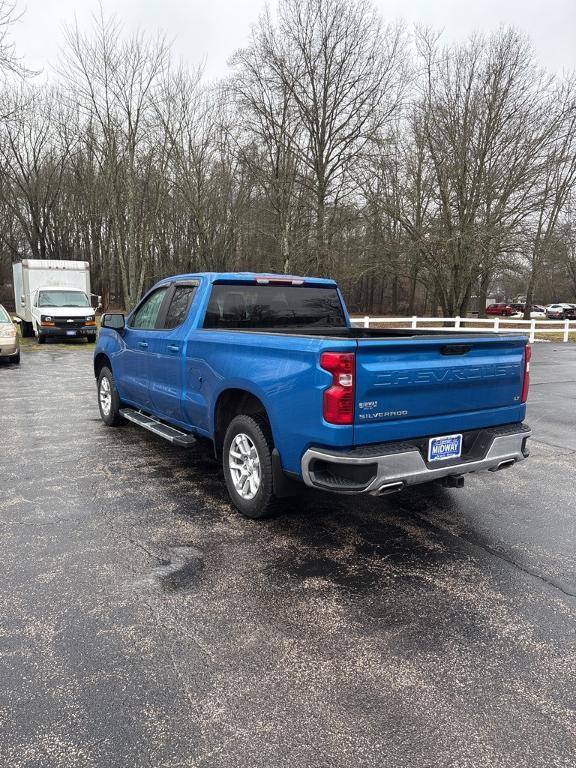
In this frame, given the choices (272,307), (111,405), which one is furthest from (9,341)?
(272,307)

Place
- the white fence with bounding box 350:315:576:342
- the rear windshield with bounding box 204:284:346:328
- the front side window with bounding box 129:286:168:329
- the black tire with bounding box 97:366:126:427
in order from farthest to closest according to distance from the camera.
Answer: the white fence with bounding box 350:315:576:342, the black tire with bounding box 97:366:126:427, the front side window with bounding box 129:286:168:329, the rear windshield with bounding box 204:284:346:328

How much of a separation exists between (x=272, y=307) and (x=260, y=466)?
78.1 inches

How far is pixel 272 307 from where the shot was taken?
5578 millimetres

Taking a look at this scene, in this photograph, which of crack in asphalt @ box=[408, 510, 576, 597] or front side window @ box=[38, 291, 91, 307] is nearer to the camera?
crack in asphalt @ box=[408, 510, 576, 597]

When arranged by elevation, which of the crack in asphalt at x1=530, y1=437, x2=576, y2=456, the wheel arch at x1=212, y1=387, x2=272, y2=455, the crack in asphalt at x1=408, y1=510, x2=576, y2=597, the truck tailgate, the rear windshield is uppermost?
the rear windshield

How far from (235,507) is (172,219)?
37358 millimetres

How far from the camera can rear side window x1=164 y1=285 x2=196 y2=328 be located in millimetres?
5544

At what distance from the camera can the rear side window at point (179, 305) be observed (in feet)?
18.2

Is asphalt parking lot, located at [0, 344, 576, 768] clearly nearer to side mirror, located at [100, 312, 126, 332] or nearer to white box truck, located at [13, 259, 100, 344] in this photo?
side mirror, located at [100, 312, 126, 332]

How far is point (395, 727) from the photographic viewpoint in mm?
2234

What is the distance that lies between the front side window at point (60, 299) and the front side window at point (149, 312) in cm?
1442

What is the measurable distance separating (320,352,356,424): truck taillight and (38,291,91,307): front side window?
1838cm

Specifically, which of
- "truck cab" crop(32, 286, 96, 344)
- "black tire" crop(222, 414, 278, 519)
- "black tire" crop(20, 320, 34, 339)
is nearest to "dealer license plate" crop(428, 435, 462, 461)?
"black tire" crop(222, 414, 278, 519)

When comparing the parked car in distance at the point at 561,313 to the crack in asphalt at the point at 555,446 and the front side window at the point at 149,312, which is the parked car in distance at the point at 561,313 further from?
the front side window at the point at 149,312
